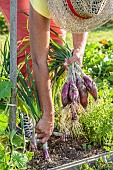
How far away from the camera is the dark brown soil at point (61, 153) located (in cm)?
312

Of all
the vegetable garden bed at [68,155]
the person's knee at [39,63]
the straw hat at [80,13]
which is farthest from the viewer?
the vegetable garden bed at [68,155]

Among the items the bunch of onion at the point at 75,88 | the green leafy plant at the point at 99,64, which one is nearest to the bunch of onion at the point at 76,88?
the bunch of onion at the point at 75,88

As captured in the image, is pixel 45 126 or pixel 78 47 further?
pixel 78 47

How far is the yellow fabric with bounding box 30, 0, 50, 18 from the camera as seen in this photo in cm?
267

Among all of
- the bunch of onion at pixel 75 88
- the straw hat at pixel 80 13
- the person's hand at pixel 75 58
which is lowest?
the bunch of onion at pixel 75 88

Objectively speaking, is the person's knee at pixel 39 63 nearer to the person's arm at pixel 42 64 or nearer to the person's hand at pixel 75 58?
the person's arm at pixel 42 64

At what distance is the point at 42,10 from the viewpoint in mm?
2670

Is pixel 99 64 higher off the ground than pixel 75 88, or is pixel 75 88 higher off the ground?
pixel 99 64

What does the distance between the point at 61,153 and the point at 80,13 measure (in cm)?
103

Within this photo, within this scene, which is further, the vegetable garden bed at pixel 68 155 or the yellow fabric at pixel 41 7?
the vegetable garden bed at pixel 68 155

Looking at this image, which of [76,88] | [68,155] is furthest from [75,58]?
[68,155]

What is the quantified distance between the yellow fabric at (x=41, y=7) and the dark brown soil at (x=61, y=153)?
36.3 inches

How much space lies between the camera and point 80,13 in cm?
260

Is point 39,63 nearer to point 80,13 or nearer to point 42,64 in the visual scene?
point 42,64
